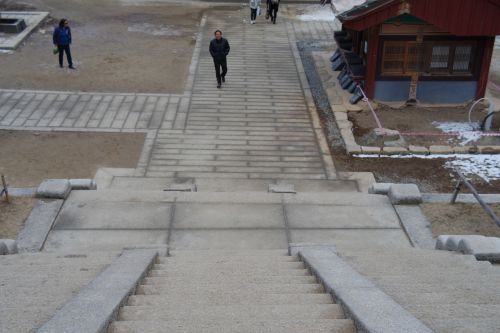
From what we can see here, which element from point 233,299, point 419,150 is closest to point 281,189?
point 419,150

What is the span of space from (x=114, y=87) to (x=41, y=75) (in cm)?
259

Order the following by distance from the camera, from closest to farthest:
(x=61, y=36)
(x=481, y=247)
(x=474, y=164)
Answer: (x=481, y=247), (x=474, y=164), (x=61, y=36)

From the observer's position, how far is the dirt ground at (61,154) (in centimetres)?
1102

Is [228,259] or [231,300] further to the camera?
[228,259]

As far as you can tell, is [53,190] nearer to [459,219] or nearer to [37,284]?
[37,284]

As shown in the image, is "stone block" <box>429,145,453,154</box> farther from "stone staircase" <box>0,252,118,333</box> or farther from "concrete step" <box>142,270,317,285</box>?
"stone staircase" <box>0,252,118,333</box>

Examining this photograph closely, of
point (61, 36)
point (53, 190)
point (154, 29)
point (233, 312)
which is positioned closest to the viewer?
point (233, 312)

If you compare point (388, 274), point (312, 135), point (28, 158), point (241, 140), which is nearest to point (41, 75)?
point (28, 158)

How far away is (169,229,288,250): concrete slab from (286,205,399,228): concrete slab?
1.64ft

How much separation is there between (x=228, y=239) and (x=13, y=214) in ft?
11.6

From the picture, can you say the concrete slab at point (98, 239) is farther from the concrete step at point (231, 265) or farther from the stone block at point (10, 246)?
the concrete step at point (231, 265)

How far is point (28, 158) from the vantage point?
11555 mm

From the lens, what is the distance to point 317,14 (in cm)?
2378

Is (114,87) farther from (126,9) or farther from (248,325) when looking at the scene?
(248,325)
